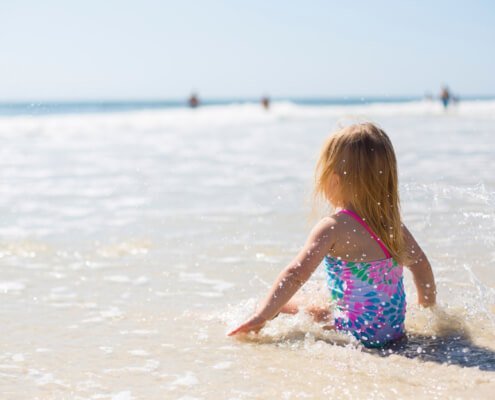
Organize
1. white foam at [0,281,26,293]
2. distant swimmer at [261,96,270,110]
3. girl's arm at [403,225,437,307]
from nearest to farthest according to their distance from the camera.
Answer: girl's arm at [403,225,437,307], white foam at [0,281,26,293], distant swimmer at [261,96,270,110]

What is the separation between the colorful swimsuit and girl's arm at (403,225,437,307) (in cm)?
Result: 17

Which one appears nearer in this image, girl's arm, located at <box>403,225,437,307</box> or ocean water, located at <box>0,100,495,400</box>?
ocean water, located at <box>0,100,495,400</box>

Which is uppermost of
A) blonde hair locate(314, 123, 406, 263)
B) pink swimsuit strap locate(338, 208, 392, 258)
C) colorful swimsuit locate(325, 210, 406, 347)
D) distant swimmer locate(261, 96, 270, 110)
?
distant swimmer locate(261, 96, 270, 110)

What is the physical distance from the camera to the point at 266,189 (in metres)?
8.66

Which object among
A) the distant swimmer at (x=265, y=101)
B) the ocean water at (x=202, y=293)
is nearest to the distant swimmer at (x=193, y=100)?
the distant swimmer at (x=265, y=101)

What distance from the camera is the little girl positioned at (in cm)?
330

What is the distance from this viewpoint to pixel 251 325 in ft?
11.1

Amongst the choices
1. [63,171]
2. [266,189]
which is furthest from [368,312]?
[63,171]

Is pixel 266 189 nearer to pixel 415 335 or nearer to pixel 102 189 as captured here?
pixel 102 189

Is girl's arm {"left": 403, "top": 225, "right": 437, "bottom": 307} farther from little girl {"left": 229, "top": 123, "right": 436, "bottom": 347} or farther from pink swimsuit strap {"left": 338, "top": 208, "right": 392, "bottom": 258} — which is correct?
pink swimsuit strap {"left": 338, "top": 208, "right": 392, "bottom": 258}

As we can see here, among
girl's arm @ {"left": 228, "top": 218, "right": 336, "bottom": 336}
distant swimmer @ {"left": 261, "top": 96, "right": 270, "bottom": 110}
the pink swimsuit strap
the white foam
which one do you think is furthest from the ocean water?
distant swimmer @ {"left": 261, "top": 96, "right": 270, "bottom": 110}

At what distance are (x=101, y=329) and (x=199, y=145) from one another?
44.5 feet

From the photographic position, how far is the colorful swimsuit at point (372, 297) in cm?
333

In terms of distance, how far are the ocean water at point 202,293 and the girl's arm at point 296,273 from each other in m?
0.13
